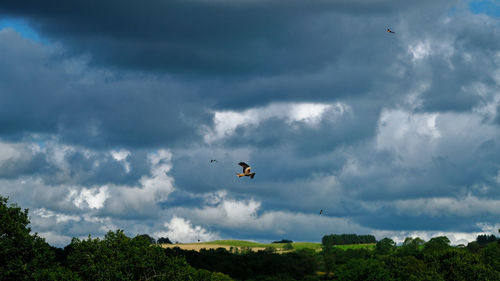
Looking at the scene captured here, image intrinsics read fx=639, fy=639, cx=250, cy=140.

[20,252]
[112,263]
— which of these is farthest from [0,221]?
[112,263]

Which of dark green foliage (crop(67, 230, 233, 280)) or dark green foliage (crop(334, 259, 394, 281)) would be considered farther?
dark green foliage (crop(334, 259, 394, 281))

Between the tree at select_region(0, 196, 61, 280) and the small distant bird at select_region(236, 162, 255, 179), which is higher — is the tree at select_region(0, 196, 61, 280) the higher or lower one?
the lower one

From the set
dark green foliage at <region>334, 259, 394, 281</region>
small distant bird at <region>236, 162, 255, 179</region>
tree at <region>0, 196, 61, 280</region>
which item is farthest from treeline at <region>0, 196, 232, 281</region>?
dark green foliage at <region>334, 259, 394, 281</region>

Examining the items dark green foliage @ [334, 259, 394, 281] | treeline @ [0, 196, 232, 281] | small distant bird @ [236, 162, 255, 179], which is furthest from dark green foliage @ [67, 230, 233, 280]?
dark green foliage @ [334, 259, 394, 281]

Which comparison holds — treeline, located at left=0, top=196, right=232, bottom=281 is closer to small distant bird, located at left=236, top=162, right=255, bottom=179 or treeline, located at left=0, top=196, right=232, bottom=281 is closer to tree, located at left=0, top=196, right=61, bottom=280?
tree, located at left=0, top=196, right=61, bottom=280

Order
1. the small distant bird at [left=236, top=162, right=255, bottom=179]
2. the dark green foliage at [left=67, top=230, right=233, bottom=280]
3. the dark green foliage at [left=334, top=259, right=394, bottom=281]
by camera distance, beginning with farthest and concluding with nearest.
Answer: the dark green foliage at [left=334, top=259, right=394, bottom=281]
the dark green foliage at [left=67, top=230, right=233, bottom=280]
the small distant bird at [left=236, top=162, right=255, bottom=179]

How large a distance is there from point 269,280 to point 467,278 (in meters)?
67.3

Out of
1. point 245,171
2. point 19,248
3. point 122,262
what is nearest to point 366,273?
point 122,262

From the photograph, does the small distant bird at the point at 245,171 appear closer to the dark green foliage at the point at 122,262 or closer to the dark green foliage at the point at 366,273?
the dark green foliage at the point at 122,262

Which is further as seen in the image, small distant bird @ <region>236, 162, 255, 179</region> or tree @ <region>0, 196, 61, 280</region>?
tree @ <region>0, 196, 61, 280</region>

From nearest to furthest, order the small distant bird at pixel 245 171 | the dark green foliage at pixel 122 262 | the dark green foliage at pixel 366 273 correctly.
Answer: the small distant bird at pixel 245 171 < the dark green foliage at pixel 122 262 < the dark green foliage at pixel 366 273

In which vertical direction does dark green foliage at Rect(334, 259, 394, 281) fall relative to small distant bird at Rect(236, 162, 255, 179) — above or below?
below

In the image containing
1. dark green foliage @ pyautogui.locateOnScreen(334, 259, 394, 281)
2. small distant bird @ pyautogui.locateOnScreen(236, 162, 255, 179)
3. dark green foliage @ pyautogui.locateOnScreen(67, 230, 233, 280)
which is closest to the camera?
small distant bird @ pyautogui.locateOnScreen(236, 162, 255, 179)

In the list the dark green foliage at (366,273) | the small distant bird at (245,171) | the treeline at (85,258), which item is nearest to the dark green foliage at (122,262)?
the treeline at (85,258)
